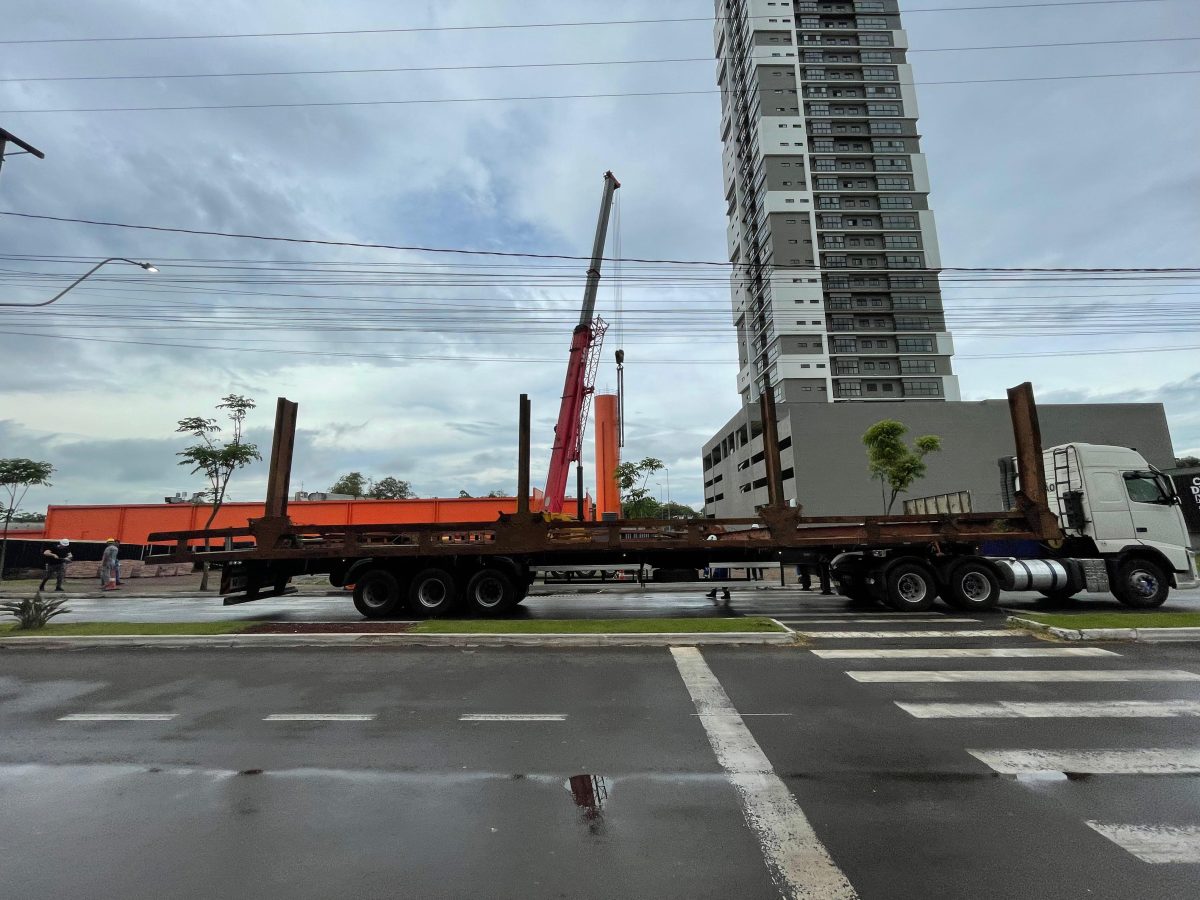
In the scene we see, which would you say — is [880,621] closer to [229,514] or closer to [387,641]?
[387,641]

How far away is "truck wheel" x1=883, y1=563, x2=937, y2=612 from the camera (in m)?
11.9

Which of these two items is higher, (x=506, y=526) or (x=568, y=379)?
(x=568, y=379)

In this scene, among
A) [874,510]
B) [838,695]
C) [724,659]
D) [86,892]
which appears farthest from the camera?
[874,510]

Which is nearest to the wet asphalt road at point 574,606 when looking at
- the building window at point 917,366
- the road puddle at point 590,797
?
the road puddle at point 590,797

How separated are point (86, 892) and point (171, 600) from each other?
17.4m

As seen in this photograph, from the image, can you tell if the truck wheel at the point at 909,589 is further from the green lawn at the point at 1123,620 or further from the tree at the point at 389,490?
the tree at the point at 389,490

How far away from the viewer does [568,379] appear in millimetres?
19969

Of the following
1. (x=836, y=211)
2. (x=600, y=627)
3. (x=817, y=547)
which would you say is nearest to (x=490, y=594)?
(x=600, y=627)

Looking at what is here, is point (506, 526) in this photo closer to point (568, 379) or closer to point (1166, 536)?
point (568, 379)

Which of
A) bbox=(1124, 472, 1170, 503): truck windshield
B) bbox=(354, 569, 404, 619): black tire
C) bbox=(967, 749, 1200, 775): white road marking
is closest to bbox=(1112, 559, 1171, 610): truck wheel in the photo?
bbox=(1124, 472, 1170, 503): truck windshield

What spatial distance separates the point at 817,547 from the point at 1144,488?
6497 mm

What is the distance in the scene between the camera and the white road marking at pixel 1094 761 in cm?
416

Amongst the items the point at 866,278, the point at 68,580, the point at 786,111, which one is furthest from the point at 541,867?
the point at 786,111

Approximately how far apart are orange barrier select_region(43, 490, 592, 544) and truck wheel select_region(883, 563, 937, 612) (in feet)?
64.1
